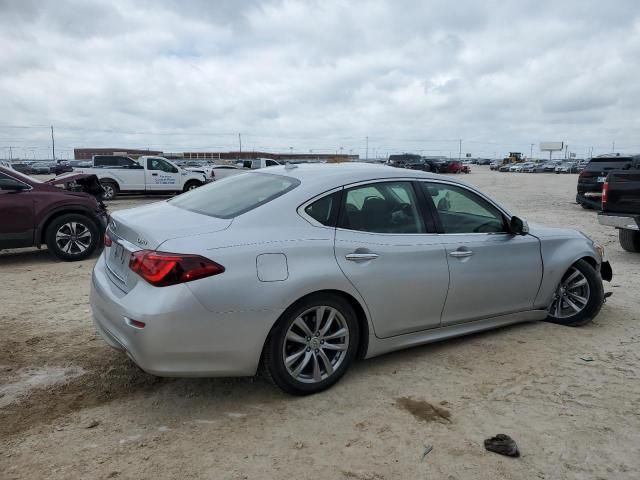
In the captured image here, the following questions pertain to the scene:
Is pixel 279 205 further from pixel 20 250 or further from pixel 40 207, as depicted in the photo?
pixel 20 250

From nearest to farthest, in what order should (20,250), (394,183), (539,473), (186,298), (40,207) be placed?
1. (539,473)
2. (186,298)
3. (394,183)
4. (40,207)
5. (20,250)

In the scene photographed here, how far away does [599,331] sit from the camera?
16.1 ft

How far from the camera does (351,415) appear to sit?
3340 mm

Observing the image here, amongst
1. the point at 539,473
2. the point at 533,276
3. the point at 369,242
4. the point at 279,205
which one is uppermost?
the point at 279,205

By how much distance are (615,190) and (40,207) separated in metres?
8.90

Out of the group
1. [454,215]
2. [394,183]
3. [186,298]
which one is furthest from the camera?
[454,215]

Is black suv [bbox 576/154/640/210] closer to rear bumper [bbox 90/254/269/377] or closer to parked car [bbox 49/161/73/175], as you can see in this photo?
rear bumper [bbox 90/254/269/377]

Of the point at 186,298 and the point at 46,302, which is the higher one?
the point at 186,298

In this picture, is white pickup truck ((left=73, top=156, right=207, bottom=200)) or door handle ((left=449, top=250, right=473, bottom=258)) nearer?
door handle ((left=449, top=250, right=473, bottom=258))

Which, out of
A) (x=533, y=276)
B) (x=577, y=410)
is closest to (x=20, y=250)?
(x=533, y=276)

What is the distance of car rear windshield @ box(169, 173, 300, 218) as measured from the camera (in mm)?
3682

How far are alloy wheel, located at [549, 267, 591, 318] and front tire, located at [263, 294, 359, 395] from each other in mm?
2364

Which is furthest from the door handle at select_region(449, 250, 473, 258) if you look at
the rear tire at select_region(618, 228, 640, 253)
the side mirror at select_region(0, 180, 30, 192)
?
the side mirror at select_region(0, 180, 30, 192)

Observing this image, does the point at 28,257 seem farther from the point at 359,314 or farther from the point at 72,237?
the point at 359,314
